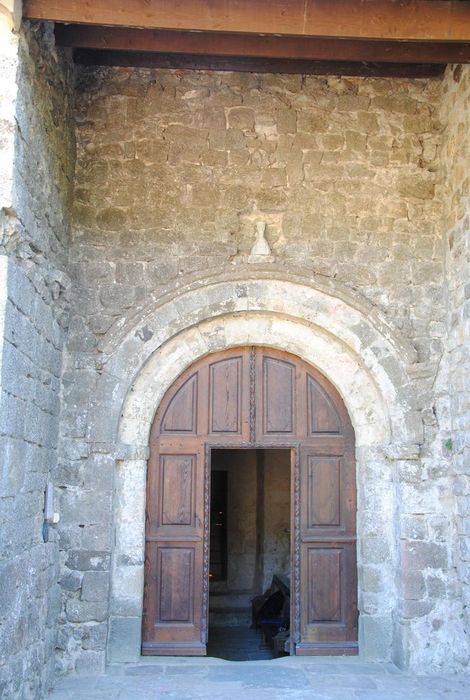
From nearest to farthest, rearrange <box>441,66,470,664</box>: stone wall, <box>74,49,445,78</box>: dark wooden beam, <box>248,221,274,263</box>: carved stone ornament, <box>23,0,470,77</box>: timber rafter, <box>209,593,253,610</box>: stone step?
<box>23,0,470,77</box>: timber rafter
<box>441,66,470,664</box>: stone wall
<box>248,221,274,263</box>: carved stone ornament
<box>74,49,445,78</box>: dark wooden beam
<box>209,593,253,610</box>: stone step

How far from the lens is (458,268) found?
5527 mm

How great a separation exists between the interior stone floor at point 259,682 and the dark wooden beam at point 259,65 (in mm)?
4573

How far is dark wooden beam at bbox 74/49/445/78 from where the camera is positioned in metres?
5.79

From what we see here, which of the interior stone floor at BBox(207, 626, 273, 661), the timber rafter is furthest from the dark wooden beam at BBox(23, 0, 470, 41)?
the interior stone floor at BBox(207, 626, 273, 661)

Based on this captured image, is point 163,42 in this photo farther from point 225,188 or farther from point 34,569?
point 34,569

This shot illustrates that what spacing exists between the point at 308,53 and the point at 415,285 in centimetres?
192

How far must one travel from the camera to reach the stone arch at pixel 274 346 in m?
5.40

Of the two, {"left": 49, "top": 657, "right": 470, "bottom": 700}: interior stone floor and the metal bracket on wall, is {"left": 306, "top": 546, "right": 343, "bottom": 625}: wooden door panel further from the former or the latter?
the metal bracket on wall

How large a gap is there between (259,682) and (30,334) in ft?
9.16

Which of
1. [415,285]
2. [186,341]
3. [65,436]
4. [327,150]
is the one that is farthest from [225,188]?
[65,436]

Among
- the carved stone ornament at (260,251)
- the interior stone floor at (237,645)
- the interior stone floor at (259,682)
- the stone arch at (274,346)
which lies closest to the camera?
the interior stone floor at (259,682)

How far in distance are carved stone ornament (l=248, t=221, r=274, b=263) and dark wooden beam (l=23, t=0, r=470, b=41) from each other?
1.58 metres

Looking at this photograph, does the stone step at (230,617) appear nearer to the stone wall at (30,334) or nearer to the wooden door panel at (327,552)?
the wooden door panel at (327,552)

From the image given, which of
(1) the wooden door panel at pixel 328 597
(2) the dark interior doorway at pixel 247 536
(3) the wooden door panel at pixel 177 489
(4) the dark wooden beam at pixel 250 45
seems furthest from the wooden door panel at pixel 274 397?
(2) the dark interior doorway at pixel 247 536
